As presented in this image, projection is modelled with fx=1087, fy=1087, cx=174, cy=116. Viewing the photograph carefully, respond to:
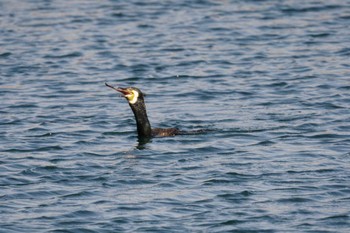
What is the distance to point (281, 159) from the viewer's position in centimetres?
1725

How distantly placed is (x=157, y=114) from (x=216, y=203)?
6.61 metres

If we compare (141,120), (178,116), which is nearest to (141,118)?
(141,120)

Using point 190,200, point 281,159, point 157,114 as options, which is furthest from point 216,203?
point 157,114

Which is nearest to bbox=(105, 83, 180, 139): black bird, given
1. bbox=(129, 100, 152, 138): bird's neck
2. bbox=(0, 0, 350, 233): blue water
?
bbox=(129, 100, 152, 138): bird's neck

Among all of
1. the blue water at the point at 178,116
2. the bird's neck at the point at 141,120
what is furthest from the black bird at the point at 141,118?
the blue water at the point at 178,116

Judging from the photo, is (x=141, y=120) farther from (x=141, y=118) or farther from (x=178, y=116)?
(x=178, y=116)

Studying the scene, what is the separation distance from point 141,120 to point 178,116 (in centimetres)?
196

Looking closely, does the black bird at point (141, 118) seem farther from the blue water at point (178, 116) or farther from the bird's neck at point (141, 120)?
the blue water at point (178, 116)

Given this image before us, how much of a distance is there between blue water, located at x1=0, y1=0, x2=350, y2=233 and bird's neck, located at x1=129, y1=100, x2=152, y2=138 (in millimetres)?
225

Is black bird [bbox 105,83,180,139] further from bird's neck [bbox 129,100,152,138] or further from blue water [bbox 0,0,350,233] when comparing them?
blue water [bbox 0,0,350,233]

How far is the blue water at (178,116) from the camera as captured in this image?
14.7 metres

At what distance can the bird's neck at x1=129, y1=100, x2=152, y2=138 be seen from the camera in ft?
62.8

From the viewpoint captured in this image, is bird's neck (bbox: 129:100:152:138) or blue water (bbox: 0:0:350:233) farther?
bird's neck (bbox: 129:100:152:138)

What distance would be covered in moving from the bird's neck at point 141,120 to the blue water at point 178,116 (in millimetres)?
225
